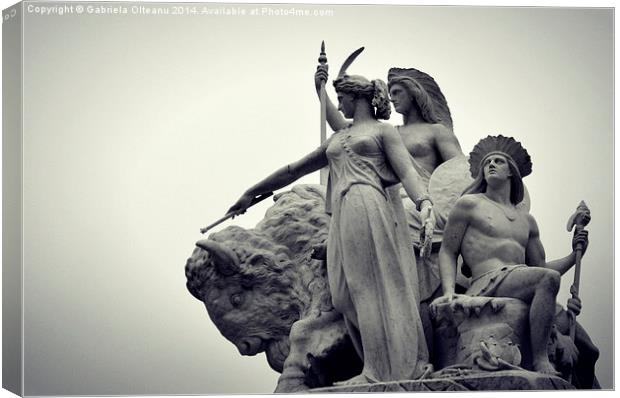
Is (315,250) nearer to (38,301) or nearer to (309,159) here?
(309,159)

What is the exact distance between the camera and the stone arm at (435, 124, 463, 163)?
18672 mm

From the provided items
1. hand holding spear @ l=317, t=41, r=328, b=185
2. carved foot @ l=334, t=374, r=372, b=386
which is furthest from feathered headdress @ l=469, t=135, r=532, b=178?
carved foot @ l=334, t=374, r=372, b=386

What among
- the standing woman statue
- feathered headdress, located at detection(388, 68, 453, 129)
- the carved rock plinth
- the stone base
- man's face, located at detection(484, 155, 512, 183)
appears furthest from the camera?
feathered headdress, located at detection(388, 68, 453, 129)

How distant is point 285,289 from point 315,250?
0.37m

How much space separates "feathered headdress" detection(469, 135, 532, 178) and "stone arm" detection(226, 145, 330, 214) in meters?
1.03

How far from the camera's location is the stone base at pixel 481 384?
17203 millimetres

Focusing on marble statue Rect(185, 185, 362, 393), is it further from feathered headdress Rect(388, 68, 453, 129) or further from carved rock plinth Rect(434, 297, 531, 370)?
feathered headdress Rect(388, 68, 453, 129)

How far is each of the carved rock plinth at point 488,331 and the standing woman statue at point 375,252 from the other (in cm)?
25

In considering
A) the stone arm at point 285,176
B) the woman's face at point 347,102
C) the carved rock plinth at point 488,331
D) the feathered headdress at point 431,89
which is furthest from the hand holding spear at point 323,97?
the carved rock plinth at point 488,331

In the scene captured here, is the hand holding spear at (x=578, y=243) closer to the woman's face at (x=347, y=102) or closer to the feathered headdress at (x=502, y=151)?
the feathered headdress at (x=502, y=151)

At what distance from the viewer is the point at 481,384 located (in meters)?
17.2

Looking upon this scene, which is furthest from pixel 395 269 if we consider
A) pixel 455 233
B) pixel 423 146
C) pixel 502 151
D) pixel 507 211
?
pixel 423 146

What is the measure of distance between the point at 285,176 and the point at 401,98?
46.1 inches

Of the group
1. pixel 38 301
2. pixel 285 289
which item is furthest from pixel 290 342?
pixel 38 301
